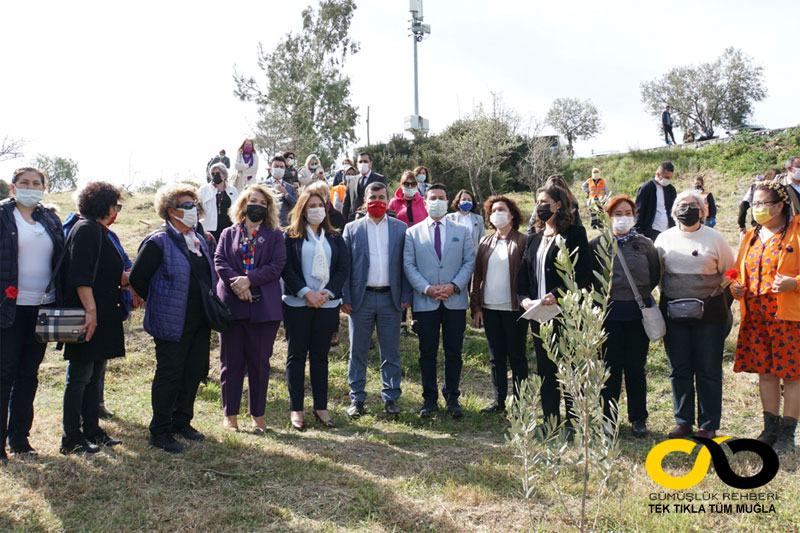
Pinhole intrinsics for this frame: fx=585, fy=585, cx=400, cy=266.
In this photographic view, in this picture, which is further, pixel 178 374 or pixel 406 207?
pixel 406 207

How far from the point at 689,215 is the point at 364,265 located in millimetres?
2966

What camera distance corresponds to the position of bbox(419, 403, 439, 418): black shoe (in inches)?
229

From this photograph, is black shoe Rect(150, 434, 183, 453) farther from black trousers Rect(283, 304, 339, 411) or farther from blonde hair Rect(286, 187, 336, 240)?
blonde hair Rect(286, 187, 336, 240)

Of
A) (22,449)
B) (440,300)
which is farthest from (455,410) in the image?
(22,449)

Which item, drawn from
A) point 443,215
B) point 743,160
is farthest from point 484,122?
point 443,215

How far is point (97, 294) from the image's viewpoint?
4.59m

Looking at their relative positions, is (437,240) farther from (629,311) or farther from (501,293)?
(629,311)

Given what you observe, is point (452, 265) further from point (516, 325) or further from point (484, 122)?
point (484, 122)

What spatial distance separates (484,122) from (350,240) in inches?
780

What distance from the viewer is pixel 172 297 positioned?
4.66m

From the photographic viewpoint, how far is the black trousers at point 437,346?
19.3 feet

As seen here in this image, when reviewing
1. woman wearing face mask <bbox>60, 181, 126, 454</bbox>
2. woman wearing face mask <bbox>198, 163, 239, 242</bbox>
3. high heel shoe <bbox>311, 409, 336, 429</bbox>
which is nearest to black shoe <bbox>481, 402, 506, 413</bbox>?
high heel shoe <bbox>311, 409, 336, 429</bbox>

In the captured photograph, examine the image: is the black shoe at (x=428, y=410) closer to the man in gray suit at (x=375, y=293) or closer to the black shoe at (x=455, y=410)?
the black shoe at (x=455, y=410)

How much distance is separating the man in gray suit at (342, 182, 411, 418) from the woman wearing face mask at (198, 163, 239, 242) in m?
3.11
